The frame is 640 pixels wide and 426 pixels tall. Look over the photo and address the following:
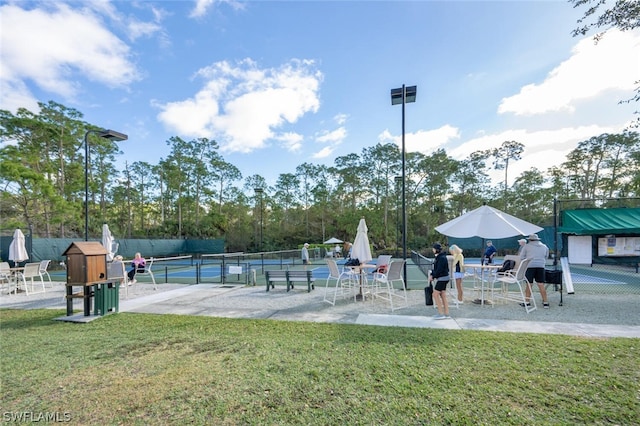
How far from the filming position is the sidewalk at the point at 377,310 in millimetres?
5184

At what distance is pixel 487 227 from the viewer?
725cm

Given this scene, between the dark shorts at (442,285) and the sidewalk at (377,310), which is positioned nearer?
the sidewalk at (377,310)

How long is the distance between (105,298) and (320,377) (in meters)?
5.58

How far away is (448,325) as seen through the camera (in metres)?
5.24

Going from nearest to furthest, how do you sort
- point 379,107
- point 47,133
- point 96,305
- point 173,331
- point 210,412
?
point 210,412 → point 173,331 → point 96,305 → point 379,107 → point 47,133

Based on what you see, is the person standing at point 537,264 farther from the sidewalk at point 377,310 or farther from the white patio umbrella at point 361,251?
the white patio umbrella at point 361,251

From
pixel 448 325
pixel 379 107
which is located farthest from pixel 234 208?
pixel 448 325

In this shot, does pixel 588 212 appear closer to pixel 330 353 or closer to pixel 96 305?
pixel 330 353

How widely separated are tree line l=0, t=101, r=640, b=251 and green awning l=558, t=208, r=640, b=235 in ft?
66.5

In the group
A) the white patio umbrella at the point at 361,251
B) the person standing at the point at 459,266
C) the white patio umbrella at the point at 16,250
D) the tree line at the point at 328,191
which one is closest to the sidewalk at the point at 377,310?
the person standing at the point at 459,266

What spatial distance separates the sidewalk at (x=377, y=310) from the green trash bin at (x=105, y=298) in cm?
30

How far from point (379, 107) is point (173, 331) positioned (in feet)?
44.4

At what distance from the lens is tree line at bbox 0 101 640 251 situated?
31.9m

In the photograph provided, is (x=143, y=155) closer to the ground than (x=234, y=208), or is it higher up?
higher up
